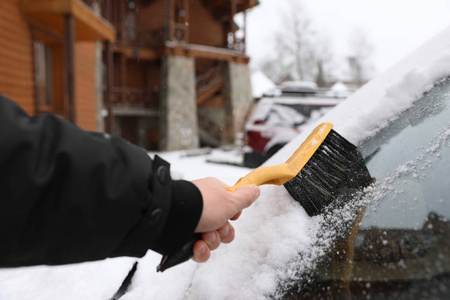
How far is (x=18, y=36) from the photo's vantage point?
250 inches

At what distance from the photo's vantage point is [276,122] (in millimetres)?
5711

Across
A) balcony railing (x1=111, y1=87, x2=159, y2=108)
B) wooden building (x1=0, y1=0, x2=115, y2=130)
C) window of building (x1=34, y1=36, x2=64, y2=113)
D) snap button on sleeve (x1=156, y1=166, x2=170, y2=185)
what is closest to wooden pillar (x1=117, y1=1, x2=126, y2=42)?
balcony railing (x1=111, y1=87, x2=159, y2=108)

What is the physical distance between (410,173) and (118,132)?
47.5 feet

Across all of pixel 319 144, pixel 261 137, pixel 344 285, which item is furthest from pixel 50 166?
pixel 261 137

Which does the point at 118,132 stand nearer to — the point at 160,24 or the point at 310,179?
the point at 160,24

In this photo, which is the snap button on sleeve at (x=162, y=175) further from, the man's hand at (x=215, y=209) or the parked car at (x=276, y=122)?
the parked car at (x=276, y=122)

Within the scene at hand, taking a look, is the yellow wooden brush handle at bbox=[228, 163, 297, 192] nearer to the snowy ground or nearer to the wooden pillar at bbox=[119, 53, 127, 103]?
the snowy ground

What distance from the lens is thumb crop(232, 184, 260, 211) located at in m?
0.95

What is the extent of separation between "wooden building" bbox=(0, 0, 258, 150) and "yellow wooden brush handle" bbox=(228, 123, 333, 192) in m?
6.44

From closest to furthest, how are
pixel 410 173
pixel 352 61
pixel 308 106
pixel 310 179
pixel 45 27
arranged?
pixel 410 173
pixel 310 179
pixel 308 106
pixel 45 27
pixel 352 61

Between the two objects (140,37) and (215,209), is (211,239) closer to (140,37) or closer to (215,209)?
Answer: (215,209)

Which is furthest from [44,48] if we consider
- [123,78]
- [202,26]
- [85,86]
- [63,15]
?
[202,26]

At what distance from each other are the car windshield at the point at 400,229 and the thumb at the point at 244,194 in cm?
22

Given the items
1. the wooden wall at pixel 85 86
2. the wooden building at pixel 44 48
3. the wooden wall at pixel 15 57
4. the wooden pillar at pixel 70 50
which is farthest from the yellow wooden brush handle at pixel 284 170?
the wooden wall at pixel 85 86
